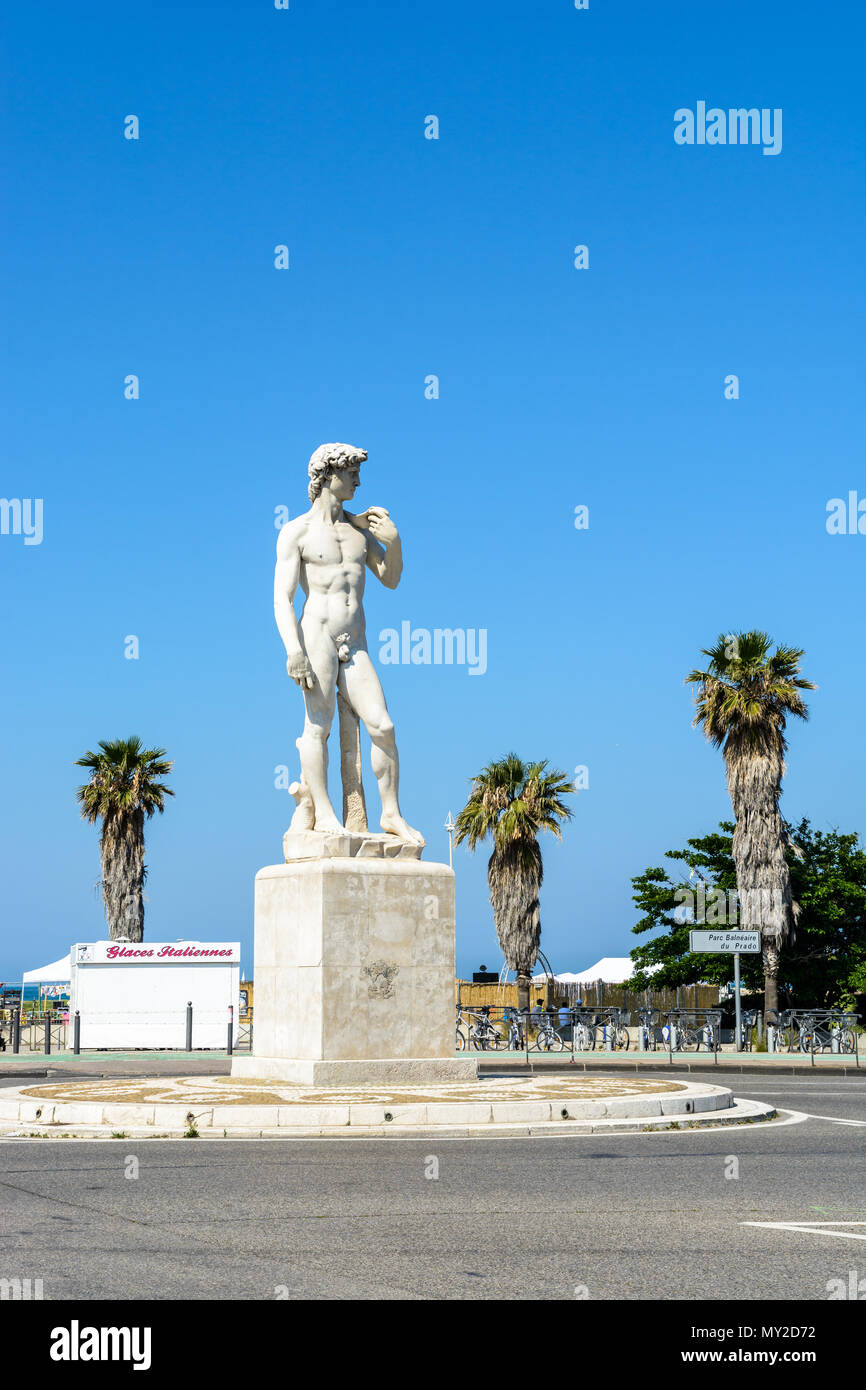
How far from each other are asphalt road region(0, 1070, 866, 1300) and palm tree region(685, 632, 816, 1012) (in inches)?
920

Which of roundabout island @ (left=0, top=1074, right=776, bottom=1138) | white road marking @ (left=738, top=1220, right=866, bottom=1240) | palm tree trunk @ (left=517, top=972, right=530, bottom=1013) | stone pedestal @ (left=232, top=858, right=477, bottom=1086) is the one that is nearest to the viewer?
white road marking @ (left=738, top=1220, right=866, bottom=1240)

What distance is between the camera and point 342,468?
15.8 meters

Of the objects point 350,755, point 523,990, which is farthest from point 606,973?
point 350,755

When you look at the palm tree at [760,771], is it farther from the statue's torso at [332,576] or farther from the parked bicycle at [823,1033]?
the statue's torso at [332,576]

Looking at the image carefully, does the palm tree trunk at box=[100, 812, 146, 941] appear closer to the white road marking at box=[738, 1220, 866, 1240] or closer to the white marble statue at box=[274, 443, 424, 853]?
the white marble statue at box=[274, 443, 424, 853]

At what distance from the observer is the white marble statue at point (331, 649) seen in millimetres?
15562

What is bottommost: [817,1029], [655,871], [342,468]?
[817,1029]

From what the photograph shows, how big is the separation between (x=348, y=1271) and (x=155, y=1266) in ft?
2.64

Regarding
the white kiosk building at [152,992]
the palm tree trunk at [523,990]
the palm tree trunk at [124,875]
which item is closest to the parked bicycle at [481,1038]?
the white kiosk building at [152,992]

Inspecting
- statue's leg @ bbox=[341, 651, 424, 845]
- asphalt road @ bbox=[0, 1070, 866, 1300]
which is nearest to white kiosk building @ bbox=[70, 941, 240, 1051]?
statue's leg @ bbox=[341, 651, 424, 845]

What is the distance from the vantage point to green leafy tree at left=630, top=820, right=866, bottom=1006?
37.4m

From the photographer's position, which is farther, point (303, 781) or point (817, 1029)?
point (817, 1029)
